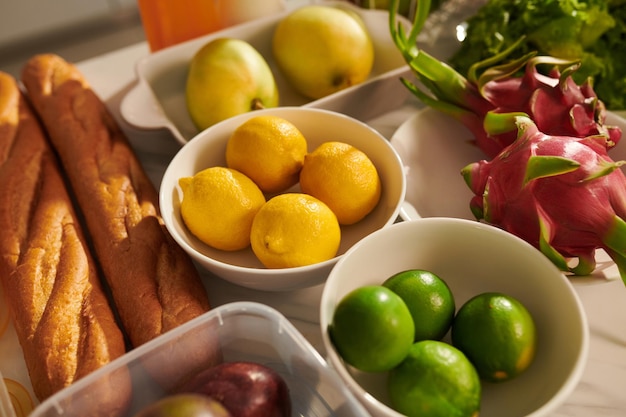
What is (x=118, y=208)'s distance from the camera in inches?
26.5

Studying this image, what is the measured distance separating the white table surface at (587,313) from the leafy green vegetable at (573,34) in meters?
0.20

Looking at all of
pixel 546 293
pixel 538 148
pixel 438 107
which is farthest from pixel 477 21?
pixel 546 293

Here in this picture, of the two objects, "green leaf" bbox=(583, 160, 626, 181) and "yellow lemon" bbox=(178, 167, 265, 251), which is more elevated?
"green leaf" bbox=(583, 160, 626, 181)

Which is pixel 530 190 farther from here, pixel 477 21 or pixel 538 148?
pixel 477 21

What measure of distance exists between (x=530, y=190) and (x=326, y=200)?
203mm

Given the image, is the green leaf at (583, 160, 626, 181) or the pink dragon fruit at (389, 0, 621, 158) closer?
the green leaf at (583, 160, 626, 181)

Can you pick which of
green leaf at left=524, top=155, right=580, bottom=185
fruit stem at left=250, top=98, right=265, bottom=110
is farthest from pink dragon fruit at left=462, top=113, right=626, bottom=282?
fruit stem at left=250, top=98, right=265, bottom=110

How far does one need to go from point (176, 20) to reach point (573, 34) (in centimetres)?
56

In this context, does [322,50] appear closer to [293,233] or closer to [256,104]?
[256,104]

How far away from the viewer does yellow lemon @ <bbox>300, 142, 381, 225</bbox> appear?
64 centimetres

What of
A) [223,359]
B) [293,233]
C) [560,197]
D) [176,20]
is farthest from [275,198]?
[176,20]

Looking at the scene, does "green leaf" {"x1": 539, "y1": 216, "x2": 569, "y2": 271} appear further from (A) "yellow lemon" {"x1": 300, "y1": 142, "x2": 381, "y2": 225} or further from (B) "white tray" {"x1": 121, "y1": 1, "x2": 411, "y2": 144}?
(B) "white tray" {"x1": 121, "y1": 1, "x2": 411, "y2": 144}

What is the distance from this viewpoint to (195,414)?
0.40 meters

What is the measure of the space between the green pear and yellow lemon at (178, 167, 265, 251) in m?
0.16
